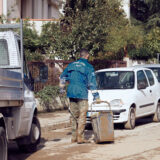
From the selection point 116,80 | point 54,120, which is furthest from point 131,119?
point 54,120

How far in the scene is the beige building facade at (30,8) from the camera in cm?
2244

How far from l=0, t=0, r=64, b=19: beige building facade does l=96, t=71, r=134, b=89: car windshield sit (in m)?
8.77

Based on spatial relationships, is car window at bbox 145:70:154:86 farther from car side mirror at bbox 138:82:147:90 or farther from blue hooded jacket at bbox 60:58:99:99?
blue hooded jacket at bbox 60:58:99:99

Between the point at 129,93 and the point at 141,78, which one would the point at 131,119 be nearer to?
the point at 129,93

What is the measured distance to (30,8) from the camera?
27.6 metres

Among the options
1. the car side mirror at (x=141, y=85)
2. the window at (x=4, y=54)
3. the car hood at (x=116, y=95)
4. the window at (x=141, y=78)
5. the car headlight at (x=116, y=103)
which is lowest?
the car headlight at (x=116, y=103)

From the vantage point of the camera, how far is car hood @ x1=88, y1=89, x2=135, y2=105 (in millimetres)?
13055

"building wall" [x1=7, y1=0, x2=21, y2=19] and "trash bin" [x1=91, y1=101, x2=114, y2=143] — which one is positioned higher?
"building wall" [x1=7, y1=0, x2=21, y2=19]

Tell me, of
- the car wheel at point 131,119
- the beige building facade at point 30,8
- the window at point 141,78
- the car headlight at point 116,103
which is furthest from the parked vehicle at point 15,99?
the beige building facade at point 30,8

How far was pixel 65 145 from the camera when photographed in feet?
34.2

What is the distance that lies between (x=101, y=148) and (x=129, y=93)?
3.71 metres

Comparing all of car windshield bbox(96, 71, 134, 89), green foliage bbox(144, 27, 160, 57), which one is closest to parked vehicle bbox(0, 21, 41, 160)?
car windshield bbox(96, 71, 134, 89)

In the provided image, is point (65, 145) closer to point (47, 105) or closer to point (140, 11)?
point (47, 105)

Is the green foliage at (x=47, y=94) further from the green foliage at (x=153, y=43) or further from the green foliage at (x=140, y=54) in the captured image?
the green foliage at (x=153, y=43)
